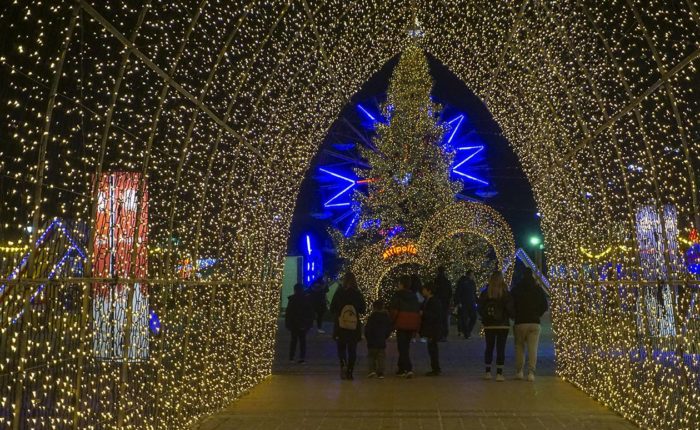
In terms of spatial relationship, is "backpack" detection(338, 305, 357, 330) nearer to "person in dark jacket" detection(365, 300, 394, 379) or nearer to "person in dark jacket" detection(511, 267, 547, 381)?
"person in dark jacket" detection(365, 300, 394, 379)

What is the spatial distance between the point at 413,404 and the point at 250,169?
11.8 ft

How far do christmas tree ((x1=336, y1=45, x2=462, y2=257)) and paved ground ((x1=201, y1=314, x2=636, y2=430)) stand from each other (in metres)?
19.4

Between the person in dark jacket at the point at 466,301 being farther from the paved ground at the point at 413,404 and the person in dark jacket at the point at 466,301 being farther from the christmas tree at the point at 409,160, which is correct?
the christmas tree at the point at 409,160

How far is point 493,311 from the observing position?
604 inches

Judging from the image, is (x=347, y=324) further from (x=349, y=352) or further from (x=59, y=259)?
(x=59, y=259)

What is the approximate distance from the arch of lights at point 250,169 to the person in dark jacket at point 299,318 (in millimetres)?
2534

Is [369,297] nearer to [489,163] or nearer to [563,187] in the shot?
[563,187]

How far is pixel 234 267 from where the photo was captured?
12.7m

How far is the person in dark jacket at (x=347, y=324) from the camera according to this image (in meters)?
15.4

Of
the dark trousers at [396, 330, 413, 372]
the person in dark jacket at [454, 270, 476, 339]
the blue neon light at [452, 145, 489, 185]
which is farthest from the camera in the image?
the blue neon light at [452, 145, 489, 185]

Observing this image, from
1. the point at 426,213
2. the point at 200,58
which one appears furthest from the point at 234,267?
the point at 426,213

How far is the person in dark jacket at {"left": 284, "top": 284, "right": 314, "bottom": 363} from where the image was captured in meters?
18.5

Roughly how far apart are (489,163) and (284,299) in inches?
628

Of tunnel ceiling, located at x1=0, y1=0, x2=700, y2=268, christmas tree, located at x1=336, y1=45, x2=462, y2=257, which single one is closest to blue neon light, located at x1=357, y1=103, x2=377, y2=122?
christmas tree, located at x1=336, y1=45, x2=462, y2=257
